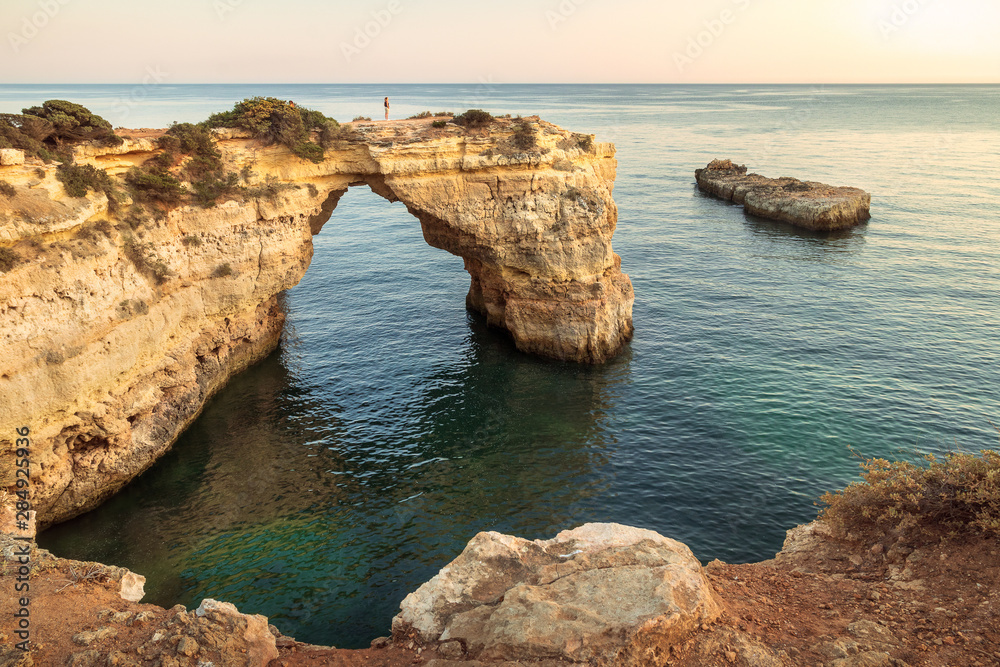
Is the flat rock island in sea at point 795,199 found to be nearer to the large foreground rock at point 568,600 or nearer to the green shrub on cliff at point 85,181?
the large foreground rock at point 568,600

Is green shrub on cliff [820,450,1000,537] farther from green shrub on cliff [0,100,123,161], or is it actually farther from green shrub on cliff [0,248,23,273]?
green shrub on cliff [0,100,123,161]

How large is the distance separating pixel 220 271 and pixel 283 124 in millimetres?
7769

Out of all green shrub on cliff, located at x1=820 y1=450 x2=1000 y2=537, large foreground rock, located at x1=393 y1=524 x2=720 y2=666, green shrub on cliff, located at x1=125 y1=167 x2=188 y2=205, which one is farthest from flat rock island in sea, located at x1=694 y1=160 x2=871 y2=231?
green shrub on cliff, located at x1=125 y1=167 x2=188 y2=205

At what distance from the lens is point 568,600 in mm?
12609

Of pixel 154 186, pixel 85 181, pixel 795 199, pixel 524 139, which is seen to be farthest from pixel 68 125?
pixel 795 199

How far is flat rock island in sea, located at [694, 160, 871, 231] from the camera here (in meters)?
60.7

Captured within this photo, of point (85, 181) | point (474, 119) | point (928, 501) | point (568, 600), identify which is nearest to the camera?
point (568, 600)

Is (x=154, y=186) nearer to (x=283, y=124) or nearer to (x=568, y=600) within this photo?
(x=283, y=124)

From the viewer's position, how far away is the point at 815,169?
291ft

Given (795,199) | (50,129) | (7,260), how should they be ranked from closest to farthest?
(7,260)
(50,129)
(795,199)

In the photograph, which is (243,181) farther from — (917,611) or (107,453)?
(917,611)

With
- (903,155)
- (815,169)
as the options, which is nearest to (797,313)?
(815,169)

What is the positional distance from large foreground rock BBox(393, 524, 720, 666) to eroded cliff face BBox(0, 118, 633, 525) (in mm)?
16639

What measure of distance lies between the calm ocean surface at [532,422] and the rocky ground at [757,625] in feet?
16.7
